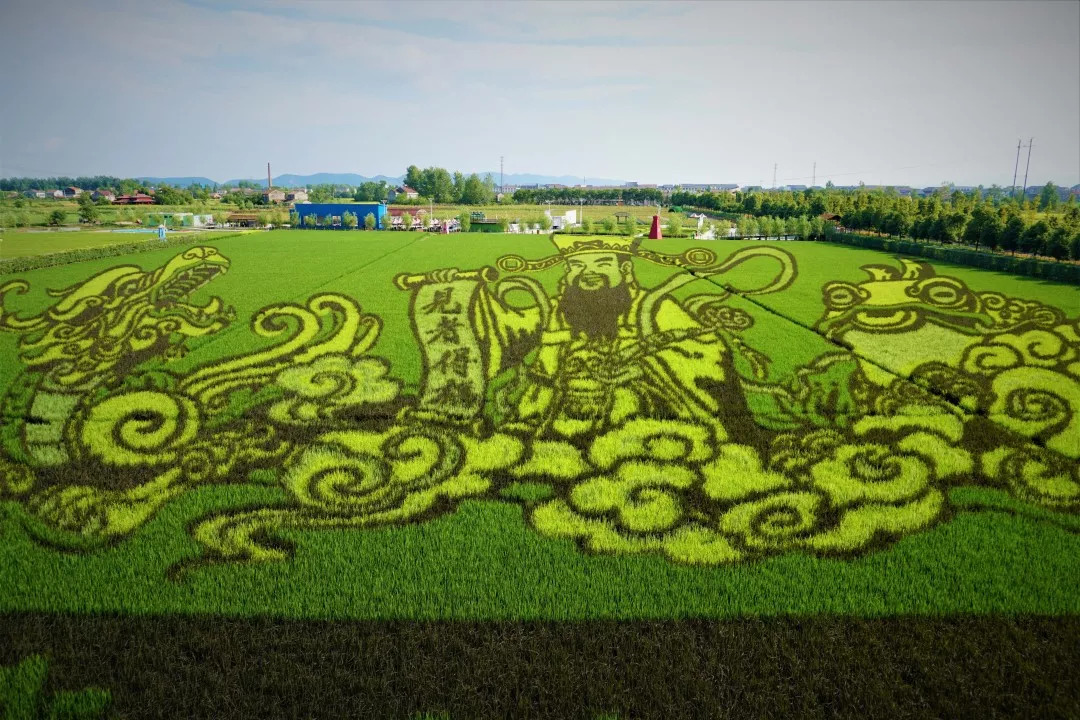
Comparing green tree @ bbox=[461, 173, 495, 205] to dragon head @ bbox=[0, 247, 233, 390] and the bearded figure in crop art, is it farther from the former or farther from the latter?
dragon head @ bbox=[0, 247, 233, 390]

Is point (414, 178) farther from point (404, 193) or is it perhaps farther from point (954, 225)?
point (954, 225)

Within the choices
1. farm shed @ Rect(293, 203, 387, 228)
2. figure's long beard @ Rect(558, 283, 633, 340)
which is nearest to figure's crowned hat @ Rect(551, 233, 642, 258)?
figure's long beard @ Rect(558, 283, 633, 340)

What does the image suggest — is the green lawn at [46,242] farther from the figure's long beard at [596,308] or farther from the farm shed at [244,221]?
the figure's long beard at [596,308]

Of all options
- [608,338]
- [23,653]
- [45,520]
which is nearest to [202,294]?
[45,520]

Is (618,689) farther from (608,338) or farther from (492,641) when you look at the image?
(608,338)

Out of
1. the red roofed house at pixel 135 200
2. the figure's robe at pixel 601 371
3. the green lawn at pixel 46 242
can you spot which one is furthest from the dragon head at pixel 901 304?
the red roofed house at pixel 135 200

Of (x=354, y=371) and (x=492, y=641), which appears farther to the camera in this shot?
(x=354, y=371)

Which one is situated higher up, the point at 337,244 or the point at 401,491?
the point at 337,244
